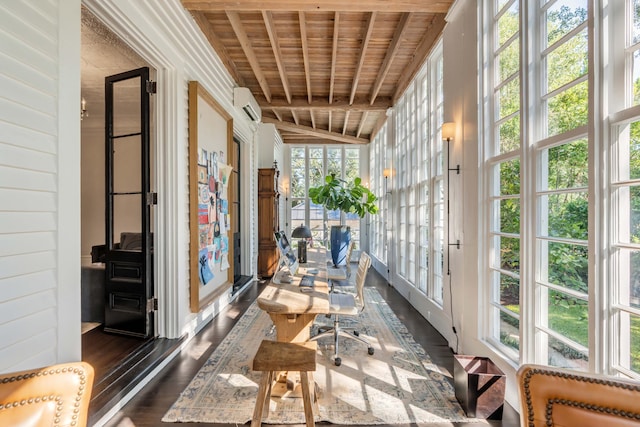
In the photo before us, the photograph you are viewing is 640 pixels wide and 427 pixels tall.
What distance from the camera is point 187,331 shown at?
131 inches

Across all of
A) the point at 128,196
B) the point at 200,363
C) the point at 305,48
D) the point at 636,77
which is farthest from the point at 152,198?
the point at 636,77

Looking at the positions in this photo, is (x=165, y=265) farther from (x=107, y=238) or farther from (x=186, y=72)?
(x=186, y=72)

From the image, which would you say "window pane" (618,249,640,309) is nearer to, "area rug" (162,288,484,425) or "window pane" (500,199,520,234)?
"window pane" (500,199,520,234)

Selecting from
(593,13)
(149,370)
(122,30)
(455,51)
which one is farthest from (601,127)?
(149,370)

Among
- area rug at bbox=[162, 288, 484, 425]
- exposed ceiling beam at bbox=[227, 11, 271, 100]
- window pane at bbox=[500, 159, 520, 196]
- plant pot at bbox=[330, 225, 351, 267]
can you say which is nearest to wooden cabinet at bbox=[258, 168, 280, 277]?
exposed ceiling beam at bbox=[227, 11, 271, 100]

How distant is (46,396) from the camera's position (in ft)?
3.40

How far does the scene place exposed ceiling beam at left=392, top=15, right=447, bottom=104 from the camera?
12.4 ft

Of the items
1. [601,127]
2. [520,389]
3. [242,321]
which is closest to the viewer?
[520,389]

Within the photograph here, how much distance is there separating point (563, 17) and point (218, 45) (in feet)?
13.1

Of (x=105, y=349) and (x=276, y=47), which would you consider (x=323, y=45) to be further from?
(x=105, y=349)

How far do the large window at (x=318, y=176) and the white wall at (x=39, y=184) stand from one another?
26.7ft

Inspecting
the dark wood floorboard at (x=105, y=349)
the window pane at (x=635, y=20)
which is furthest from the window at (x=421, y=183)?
the dark wood floorboard at (x=105, y=349)

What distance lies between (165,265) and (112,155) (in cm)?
126

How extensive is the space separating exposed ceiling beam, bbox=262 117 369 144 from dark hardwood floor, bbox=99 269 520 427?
4676 millimetres
